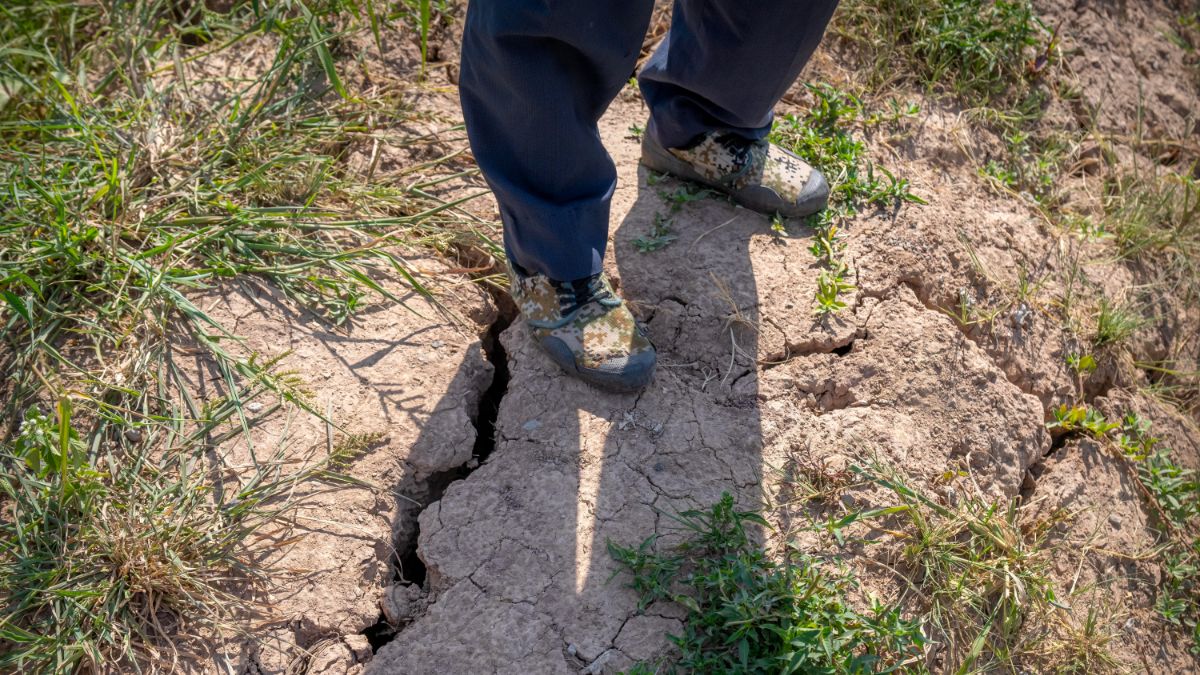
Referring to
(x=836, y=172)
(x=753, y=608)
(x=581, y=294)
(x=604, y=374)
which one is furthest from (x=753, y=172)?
(x=753, y=608)

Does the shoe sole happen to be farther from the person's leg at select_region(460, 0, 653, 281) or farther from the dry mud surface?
the person's leg at select_region(460, 0, 653, 281)

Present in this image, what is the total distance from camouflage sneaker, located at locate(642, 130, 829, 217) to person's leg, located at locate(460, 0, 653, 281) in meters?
0.46

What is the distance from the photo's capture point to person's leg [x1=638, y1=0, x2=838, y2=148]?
186 centimetres

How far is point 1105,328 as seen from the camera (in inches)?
93.5

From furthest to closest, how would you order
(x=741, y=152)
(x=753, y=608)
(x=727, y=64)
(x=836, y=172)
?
(x=836, y=172) → (x=741, y=152) → (x=727, y=64) → (x=753, y=608)

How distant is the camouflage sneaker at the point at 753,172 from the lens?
231 centimetres

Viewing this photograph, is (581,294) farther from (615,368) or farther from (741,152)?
(741,152)

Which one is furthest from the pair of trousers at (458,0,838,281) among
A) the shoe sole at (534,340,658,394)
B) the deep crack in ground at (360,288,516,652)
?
the deep crack in ground at (360,288,516,652)

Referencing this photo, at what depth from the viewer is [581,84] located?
1724mm

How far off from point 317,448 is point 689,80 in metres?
1.27

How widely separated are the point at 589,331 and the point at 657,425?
0.92ft

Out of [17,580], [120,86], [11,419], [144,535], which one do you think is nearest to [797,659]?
[144,535]

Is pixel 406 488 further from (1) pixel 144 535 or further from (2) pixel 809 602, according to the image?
(2) pixel 809 602

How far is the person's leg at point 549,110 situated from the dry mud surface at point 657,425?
335mm
